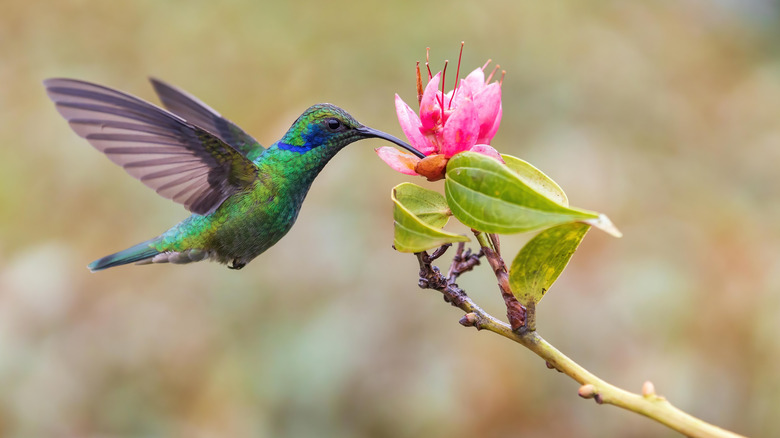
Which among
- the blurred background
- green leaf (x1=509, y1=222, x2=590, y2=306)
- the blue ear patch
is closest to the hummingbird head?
the blue ear patch

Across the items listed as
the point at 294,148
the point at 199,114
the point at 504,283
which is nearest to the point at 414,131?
the point at 504,283

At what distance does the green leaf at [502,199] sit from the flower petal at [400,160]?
0.39 ft

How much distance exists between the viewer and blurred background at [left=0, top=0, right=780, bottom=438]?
125 inches

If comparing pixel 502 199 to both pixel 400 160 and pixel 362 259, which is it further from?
pixel 362 259

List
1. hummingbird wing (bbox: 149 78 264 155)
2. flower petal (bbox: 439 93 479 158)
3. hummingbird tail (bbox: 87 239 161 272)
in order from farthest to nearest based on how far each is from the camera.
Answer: hummingbird wing (bbox: 149 78 264 155)
hummingbird tail (bbox: 87 239 161 272)
flower petal (bbox: 439 93 479 158)

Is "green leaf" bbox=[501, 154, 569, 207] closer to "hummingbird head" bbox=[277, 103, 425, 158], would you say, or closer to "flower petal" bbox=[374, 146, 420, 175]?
"flower petal" bbox=[374, 146, 420, 175]

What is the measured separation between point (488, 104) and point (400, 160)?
0.63ft

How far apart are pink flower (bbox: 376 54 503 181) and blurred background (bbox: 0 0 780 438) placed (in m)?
1.89

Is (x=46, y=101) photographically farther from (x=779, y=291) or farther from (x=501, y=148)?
(x=779, y=291)

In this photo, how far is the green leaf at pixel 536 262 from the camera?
114 cm

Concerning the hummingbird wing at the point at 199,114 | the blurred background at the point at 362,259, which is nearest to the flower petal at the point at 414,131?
the hummingbird wing at the point at 199,114

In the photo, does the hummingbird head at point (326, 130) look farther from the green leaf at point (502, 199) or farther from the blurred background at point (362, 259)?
the blurred background at point (362, 259)

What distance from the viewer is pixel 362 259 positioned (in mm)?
3465

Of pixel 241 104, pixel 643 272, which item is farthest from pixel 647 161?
pixel 241 104
